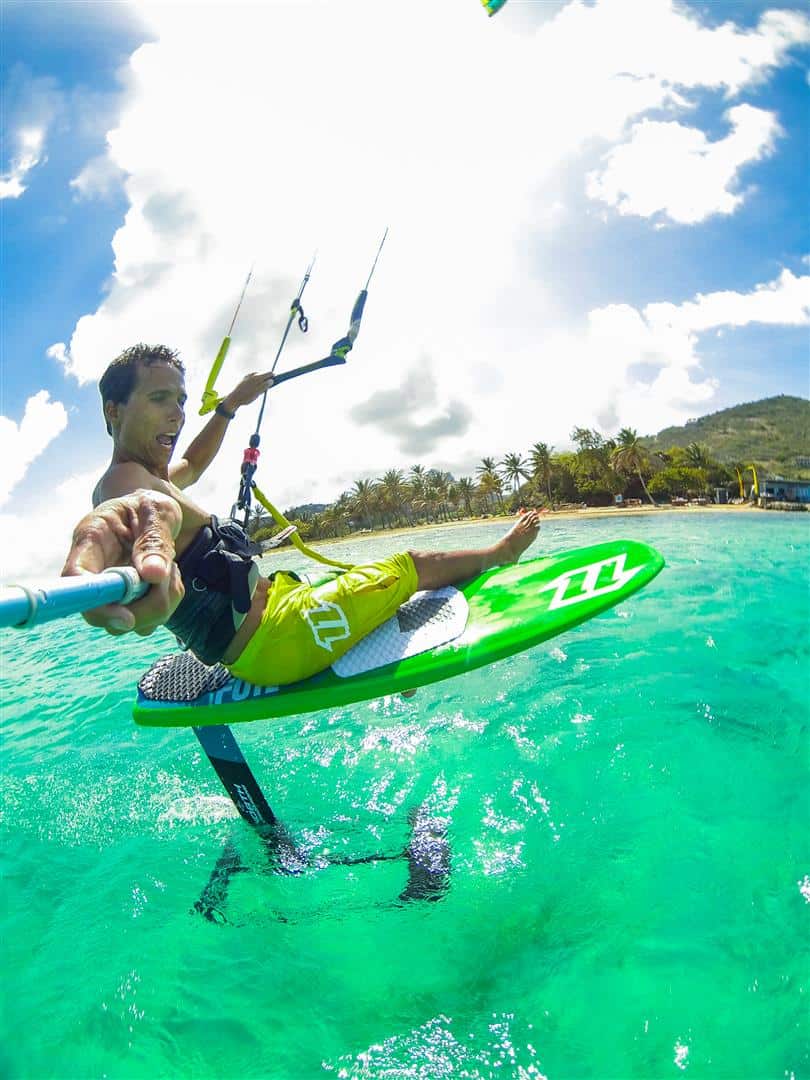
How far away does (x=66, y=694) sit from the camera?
963 cm

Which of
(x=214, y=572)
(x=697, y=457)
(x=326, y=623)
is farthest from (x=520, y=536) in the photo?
(x=697, y=457)

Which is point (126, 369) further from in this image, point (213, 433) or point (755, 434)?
point (755, 434)

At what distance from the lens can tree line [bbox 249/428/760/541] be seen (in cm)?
6347

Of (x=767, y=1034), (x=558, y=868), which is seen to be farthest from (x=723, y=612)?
(x=767, y=1034)

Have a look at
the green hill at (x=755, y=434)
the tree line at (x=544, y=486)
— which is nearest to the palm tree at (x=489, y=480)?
the tree line at (x=544, y=486)

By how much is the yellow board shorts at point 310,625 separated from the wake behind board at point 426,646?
0.10m

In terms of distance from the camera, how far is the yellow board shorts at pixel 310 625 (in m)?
3.42

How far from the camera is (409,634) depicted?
3719mm

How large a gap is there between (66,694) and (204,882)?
24.7 feet

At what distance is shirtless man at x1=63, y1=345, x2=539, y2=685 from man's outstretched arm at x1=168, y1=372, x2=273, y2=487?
0.12 meters

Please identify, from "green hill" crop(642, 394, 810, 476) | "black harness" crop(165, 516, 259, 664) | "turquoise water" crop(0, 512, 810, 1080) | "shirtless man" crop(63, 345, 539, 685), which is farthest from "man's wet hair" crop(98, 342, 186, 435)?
"green hill" crop(642, 394, 810, 476)

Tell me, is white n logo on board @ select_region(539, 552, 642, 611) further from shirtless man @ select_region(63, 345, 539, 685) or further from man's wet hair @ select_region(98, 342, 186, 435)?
man's wet hair @ select_region(98, 342, 186, 435)

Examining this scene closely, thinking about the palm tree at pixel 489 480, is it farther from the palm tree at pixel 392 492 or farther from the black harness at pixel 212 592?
the black harness at pixel 212 592

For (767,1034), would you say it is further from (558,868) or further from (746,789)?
(746,789)
